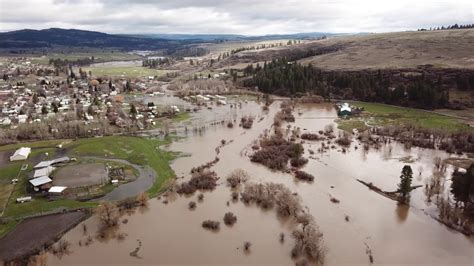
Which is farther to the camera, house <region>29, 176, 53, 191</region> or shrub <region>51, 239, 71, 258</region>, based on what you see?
house <region>29, 176, 53, 191</region>

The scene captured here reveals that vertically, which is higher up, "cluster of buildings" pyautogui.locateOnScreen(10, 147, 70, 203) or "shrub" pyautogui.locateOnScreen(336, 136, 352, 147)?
"shrub" pyautogui.locateOnScreen(336, 136, 352, 147)

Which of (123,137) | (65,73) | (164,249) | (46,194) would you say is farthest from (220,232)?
(65,73)

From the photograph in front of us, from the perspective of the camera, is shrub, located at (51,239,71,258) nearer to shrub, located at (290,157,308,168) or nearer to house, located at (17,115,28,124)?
shrub, located at (290,157,308,168)

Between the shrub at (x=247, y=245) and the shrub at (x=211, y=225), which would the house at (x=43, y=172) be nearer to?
the shrub at (x=211, y=225)

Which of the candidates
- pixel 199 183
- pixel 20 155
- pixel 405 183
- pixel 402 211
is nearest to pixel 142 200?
pixel 199 183

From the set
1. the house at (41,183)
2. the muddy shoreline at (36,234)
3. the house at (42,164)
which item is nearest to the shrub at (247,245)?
the muddy shoreline at (36,234)

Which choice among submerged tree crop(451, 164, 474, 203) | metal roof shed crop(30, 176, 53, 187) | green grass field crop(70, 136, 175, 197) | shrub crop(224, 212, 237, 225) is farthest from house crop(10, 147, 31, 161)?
submerged tree crop(451, 164, 474, 203)
